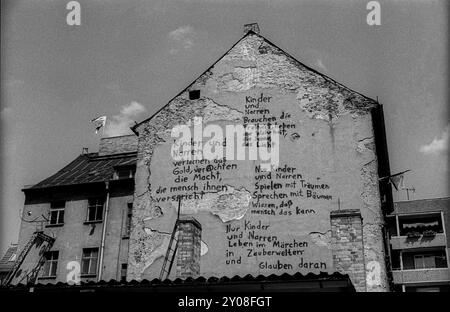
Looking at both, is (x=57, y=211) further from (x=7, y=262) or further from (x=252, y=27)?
(x=252, y=27)

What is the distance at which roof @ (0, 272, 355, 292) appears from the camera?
410 inches

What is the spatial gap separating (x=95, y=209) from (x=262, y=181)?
11.0 meters

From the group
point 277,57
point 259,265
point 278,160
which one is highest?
point 277,57

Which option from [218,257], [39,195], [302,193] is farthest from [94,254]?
[302,193]

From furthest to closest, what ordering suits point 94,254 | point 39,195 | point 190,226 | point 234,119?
1. point 39,195
2. point 94,254
3. point 234,119
4. point 190,226

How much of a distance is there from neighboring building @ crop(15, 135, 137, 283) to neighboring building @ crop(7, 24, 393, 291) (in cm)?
636

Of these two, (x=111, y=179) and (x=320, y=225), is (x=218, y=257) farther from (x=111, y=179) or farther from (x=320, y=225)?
(x=111, y=179)

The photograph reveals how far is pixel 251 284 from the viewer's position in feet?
35.9

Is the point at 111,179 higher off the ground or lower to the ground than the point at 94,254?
higher

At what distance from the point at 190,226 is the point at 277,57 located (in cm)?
674

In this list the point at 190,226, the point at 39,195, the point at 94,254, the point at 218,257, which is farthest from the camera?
the point at 39,195

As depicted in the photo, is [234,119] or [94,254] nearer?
[234,119]

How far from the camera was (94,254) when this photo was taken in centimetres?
2375

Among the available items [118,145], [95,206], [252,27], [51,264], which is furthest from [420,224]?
[252,27]
